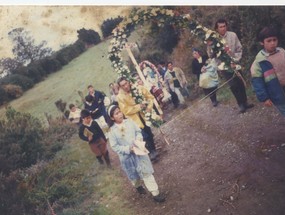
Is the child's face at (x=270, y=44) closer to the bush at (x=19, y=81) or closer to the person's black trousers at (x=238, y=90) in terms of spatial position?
the person's black trousers at (x=238, y=90)

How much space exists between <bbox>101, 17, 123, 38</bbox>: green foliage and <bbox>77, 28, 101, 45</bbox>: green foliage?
0.12 metres

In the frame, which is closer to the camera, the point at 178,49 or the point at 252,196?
the point at 252,196

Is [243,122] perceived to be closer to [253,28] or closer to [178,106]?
[178,106]

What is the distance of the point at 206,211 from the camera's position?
4.79 m

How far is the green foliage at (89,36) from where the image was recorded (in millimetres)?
5586

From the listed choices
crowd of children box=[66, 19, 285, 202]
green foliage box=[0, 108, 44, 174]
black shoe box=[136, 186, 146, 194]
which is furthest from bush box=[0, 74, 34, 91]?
black shoe box=[136, 186, 146, 194]

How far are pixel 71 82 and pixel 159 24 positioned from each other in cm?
151

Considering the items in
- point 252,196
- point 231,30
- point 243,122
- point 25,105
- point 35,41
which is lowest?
point 252,196

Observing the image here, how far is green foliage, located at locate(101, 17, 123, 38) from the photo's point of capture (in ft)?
18.4

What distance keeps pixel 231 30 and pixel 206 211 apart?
2.60m

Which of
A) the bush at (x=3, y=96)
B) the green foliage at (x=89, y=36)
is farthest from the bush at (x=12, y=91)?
the green foliage at (x=89, y=36)

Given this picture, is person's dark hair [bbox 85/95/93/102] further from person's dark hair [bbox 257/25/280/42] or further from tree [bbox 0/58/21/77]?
person's dark hair [bbox 257/25/280/42]

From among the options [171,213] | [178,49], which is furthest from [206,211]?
[178,49]

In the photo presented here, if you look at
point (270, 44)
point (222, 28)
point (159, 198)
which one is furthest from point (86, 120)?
point (270, 44)
